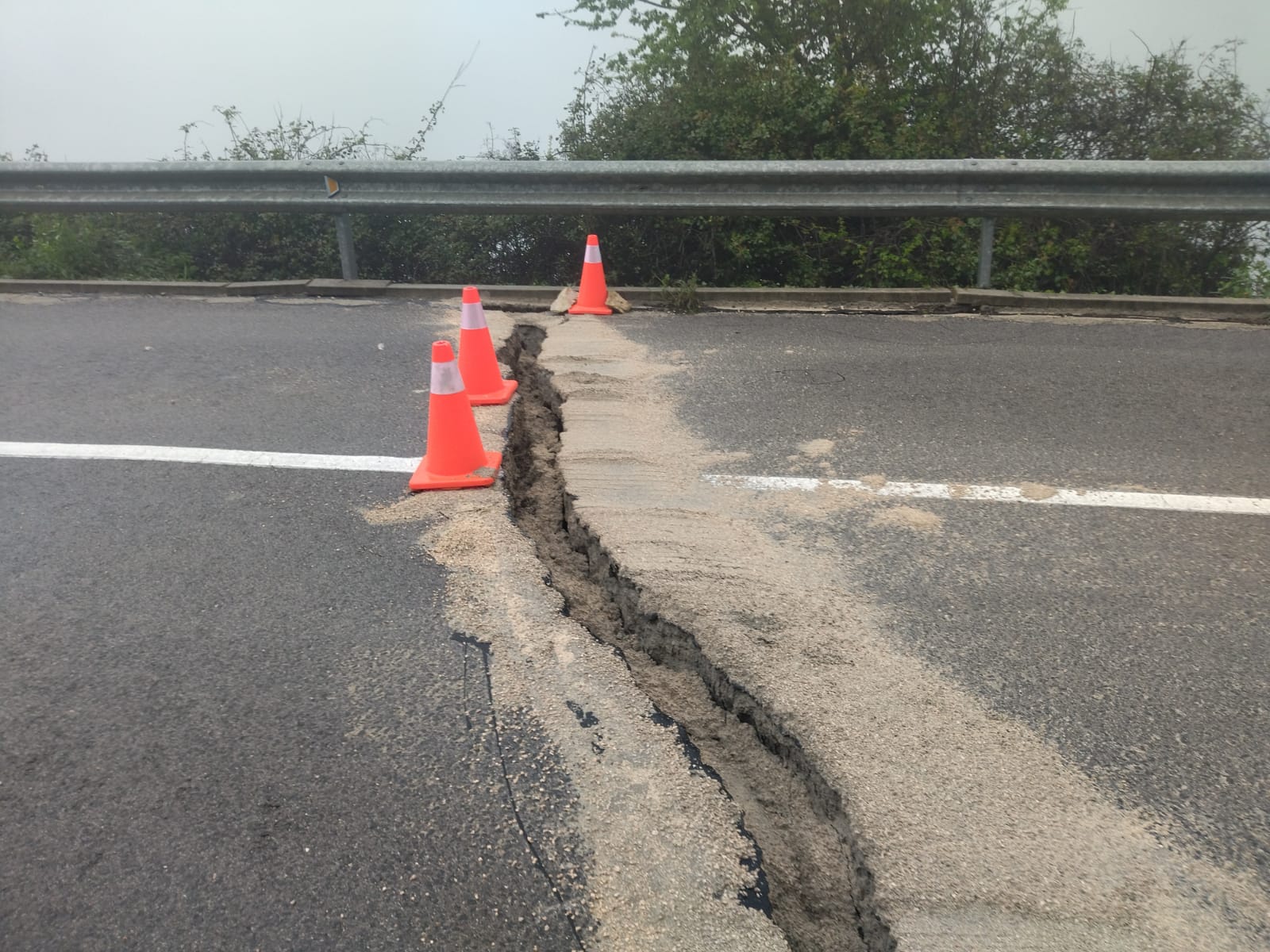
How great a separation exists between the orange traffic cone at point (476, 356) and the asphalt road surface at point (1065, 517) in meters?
0.94

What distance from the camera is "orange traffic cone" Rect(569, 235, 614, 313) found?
672 centimetres

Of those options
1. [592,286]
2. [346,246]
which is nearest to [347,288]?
[346,246]

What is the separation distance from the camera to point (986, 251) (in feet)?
22.7

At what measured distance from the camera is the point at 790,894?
6.49 ft

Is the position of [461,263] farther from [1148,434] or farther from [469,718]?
[469,718]

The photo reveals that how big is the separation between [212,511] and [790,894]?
267cm

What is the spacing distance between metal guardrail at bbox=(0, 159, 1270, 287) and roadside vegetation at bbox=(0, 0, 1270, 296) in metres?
0.48

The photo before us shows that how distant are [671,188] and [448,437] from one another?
3.85m

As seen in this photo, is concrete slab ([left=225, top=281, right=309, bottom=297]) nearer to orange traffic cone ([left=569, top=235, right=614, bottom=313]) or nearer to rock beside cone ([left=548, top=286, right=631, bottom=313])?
rock beside cone ([left=548, top=286, right=631, bottom=313])

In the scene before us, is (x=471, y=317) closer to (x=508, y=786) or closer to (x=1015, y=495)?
(x=1015, y=495)

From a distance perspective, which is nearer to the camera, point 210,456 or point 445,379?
point 445,379

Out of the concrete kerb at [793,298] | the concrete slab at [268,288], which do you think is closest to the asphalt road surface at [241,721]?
the concrete kerb at [793,298]

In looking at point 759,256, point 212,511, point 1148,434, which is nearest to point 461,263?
point 759,256

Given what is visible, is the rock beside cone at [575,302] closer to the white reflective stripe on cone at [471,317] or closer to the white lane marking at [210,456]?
the white reflective stripe on cone at [471,317]
